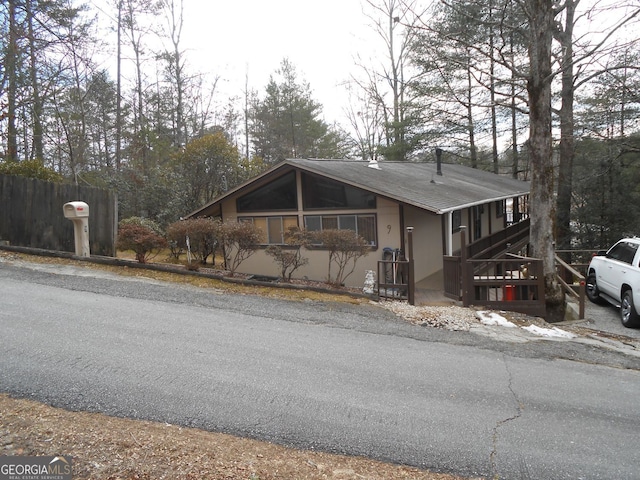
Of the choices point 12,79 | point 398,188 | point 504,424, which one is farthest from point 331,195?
point 12,79

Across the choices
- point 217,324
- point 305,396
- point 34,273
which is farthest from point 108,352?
point 34,273

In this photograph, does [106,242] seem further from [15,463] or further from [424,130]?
[424,130]

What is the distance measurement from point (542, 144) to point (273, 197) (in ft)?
25.8

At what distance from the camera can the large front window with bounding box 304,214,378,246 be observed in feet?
41.6

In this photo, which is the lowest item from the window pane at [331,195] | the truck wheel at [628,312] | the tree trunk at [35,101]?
the truck wheel at [628,312]

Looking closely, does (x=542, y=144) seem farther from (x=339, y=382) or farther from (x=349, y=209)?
(x=339, y=382)

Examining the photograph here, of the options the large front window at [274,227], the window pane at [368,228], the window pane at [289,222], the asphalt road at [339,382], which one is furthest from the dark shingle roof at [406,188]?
the asphalt road at [339,382]

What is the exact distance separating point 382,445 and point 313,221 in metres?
9.96

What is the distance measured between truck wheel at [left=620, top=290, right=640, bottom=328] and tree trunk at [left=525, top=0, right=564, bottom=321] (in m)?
1.22

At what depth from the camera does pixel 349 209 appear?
12.9 m

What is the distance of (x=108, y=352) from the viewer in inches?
217

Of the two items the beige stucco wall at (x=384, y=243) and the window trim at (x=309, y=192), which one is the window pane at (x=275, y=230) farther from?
the window trim at (x=309, y=192)

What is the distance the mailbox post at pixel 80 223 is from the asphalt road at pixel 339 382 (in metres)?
3.51

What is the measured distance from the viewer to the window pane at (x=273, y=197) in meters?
13.7
